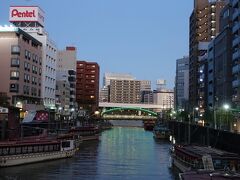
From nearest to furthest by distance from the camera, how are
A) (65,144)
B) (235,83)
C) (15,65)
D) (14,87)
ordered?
(65,144), (235,83), (14,87), (15,65)

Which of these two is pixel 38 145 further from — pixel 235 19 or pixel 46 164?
pixel 235 19

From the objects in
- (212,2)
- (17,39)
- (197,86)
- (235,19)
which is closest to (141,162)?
(235,19)

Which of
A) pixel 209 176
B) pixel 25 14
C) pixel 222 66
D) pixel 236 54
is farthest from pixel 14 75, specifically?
pixel 209 176

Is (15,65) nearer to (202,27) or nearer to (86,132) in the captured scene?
(86,132)

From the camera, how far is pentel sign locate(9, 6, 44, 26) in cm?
13400

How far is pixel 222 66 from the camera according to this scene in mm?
116062

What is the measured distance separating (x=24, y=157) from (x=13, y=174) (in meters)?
8.22

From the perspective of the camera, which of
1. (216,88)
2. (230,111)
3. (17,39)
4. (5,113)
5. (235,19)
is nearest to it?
(5,113)

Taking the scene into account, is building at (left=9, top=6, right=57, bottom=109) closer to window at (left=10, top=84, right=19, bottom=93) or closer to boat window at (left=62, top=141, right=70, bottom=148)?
window at (left=10, top=84, right=19, bottom=93)

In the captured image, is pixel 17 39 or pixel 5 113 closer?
pixel 5 113

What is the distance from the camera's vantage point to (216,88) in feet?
408

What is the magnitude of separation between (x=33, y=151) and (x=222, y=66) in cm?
6762

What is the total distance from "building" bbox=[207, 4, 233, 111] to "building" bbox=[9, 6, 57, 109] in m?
45.0

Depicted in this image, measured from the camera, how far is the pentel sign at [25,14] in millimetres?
134000
